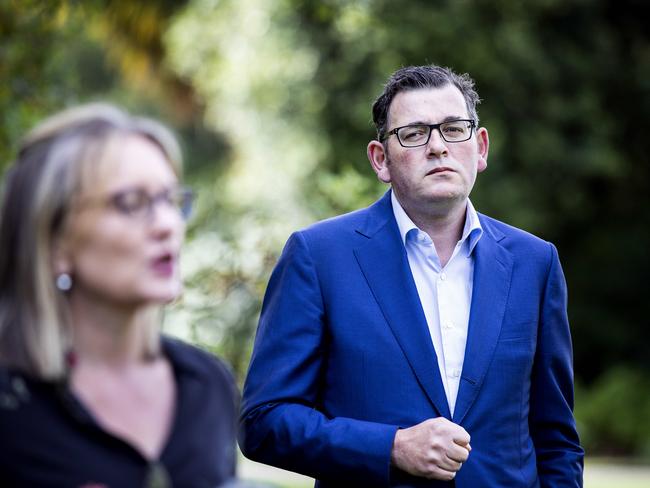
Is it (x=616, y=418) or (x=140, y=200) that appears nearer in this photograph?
(x=140, y=200)

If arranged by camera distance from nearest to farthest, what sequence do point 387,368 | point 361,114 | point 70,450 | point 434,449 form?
point 70,450 → point 434,449 → point 387,368 → point 361,114

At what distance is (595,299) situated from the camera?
2444 centimetres

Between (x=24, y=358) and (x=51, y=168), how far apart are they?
34cm

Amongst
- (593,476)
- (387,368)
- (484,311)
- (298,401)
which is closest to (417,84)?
(484,311)

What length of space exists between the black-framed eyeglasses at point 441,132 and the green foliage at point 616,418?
19.5 metres

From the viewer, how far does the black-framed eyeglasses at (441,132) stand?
3.85 meters

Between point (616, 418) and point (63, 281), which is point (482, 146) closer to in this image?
point (63, 281)

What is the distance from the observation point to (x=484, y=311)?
3.72 metres

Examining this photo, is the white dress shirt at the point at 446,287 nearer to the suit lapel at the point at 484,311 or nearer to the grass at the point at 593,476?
the suit lapel at the point at 484,311

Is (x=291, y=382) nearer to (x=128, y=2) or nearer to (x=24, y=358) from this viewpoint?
(x=24, y=358)

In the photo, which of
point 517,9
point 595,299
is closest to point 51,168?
point 517,9

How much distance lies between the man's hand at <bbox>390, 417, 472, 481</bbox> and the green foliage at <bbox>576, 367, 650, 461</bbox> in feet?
64.8

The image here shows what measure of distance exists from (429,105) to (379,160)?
0.96 ft

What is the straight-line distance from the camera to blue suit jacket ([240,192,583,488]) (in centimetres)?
360
